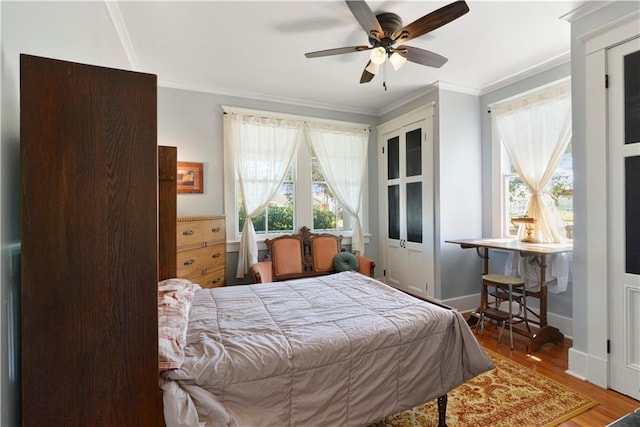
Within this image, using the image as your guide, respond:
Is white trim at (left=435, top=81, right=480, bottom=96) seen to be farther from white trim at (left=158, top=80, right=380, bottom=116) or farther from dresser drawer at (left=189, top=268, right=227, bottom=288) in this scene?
dresser drawer at (left=189, top=268, right=227, bottom=288)

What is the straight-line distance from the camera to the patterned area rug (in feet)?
6.20

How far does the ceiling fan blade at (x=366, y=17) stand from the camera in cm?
185

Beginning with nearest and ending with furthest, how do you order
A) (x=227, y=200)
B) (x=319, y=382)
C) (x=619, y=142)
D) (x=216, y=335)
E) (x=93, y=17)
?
(x=319, y=382)
(x=216, y=335)
(x=93, y=17)
(x=619, y=142)
(x=227, y=200)

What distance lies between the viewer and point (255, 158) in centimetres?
401

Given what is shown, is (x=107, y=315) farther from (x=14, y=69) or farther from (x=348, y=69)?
(x=348, y=69)

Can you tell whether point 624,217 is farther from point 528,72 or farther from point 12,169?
point 12,169

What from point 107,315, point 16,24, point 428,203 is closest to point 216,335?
point 107,315

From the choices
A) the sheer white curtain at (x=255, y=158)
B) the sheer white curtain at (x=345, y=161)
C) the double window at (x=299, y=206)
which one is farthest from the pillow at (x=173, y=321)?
the sheer white curtain at (x=345, y=161)

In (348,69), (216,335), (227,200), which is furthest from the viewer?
(227,200)

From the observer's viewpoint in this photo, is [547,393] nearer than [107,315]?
No

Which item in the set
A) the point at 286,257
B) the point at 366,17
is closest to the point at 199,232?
the point at 286,257

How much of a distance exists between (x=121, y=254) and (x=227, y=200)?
2.89m

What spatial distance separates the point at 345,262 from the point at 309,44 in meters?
2.58

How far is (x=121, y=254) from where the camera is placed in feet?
3.60
